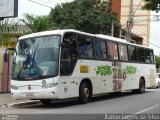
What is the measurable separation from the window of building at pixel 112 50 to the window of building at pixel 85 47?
7.55ft

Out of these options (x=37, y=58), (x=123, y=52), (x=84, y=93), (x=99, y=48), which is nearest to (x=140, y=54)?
(x=123, y=52)

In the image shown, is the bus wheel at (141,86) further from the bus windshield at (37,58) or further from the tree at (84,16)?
the tree at (84,16)

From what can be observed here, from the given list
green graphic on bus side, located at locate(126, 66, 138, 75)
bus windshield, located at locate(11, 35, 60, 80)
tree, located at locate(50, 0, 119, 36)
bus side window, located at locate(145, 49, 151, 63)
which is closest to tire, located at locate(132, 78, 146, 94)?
green graphic on bus side, located at locate(126, 66, 138, 75)

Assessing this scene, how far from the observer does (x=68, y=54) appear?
18.7 m

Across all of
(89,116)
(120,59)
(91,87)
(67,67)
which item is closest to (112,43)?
(120,59)

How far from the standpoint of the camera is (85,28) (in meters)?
40.5

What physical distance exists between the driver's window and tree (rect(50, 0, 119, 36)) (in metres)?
19.6

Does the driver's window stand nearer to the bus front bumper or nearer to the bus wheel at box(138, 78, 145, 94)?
the bus front bumper

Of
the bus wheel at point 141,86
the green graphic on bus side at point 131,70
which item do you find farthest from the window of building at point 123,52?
the bus wheel at point 141,86

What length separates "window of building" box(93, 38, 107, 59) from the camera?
2131 centimetres

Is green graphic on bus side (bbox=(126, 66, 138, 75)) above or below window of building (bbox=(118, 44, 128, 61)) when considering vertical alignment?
below

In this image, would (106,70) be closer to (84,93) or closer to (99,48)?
(99,48)

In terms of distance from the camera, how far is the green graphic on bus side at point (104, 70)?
21.5 meters

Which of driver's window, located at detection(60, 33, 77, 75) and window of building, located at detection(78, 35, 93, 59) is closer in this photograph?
driver's window, located at detection(60, 33, 77, 75)
